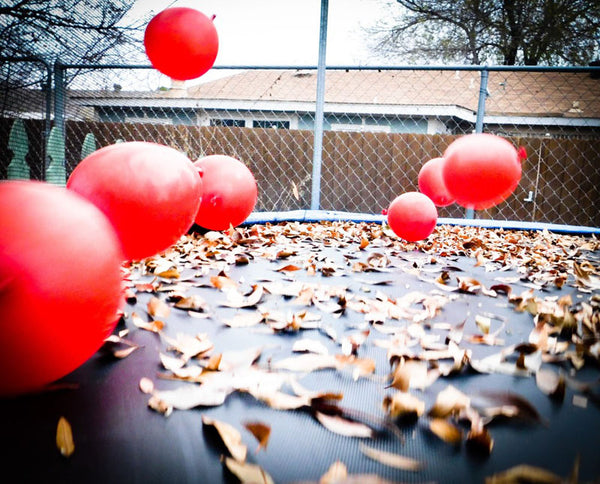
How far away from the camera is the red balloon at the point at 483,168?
1904 millimetres

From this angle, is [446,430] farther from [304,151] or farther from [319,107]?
[304,151]

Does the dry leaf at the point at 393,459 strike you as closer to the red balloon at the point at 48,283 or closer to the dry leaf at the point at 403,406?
the dry leaf at the point at 403,406

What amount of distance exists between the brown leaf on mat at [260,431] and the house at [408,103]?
956cm

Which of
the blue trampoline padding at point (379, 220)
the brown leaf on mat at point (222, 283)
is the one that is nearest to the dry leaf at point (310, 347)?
the brown leaf on mat at point (222, 283)

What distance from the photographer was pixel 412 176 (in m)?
5.84

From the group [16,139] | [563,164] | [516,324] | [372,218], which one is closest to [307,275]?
[516,324]

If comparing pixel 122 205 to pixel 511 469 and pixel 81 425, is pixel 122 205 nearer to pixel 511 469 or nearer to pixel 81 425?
pixel 81 425

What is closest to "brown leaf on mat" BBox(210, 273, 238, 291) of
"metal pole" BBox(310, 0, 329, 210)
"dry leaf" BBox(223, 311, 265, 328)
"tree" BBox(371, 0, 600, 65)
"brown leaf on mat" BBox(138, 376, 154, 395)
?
"dry leaf" BBox(223, 311, 265, 328)

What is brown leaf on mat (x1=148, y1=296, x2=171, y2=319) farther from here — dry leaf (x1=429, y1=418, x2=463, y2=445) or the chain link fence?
the chain link fence

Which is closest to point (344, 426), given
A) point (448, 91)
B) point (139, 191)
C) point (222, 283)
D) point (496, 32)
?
point (139, 191)

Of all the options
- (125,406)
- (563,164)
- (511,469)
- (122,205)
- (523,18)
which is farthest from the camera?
(523,18)

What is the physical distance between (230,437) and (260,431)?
51mm

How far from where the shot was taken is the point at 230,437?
0.68 m

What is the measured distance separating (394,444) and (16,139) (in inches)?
225
